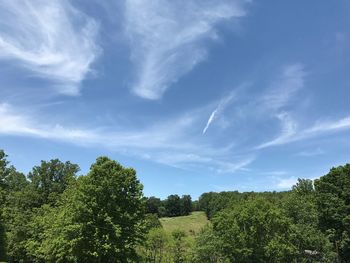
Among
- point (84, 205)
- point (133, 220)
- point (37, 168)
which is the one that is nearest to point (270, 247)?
point (133, 220)

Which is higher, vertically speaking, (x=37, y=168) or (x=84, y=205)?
(x=37, y=168)

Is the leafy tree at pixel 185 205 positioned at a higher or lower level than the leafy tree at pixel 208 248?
higher

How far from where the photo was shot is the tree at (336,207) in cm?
6003

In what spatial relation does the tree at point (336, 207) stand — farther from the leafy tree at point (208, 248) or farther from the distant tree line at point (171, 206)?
the distant tree line at point (171, 206)

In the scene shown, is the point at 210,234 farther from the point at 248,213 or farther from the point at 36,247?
the point at 36,247

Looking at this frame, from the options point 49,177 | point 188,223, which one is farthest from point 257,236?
point 188,223

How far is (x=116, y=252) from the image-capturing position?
119 feet

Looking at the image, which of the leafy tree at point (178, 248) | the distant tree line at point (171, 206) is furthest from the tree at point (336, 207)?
the distant tree line at point (171, 206)

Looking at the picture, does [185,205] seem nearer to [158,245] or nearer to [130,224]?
[158,245]

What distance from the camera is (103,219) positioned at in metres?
37.1

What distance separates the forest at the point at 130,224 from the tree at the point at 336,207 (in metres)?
0.14

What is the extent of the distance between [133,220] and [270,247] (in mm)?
18447

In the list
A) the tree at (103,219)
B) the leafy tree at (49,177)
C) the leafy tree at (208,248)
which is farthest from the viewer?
the leafy tree at (49,177)

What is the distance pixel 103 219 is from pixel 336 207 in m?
40.3
